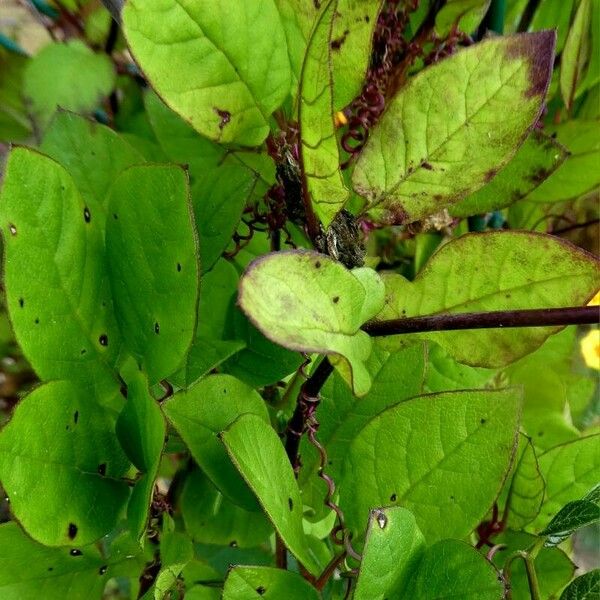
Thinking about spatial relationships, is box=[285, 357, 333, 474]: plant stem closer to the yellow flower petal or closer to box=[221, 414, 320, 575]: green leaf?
box=[221, 414, 320, 575]: green leaf

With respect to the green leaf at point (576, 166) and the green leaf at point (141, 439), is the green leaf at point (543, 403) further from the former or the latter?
the green leaf at point (141, 439)

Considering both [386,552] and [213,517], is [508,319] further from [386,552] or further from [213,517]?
[213,517]

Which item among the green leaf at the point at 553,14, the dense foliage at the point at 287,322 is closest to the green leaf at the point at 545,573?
the dense foliage at the point at 287,322

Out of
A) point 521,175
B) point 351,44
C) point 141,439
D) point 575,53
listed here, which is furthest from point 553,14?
point 141,439

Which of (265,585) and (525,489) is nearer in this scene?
(265,585)

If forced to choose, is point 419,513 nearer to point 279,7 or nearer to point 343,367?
point 343,367
